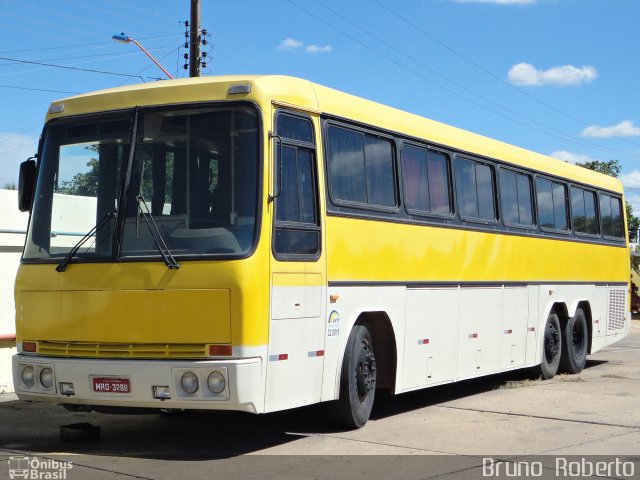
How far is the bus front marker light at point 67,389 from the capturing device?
916cm

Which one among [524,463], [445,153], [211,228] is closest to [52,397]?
[211,228]

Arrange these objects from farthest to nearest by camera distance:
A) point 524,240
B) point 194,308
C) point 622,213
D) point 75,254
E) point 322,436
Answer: point 622,213, point 524,240, point 322,436, point 75,254, point 194,308

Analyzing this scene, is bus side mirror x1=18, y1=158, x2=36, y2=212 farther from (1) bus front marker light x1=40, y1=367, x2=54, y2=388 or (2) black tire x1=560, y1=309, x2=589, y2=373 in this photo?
(2) black tire x1=560, y1=309, x2=589, y2=373

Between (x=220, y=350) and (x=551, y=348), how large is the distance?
897 centimetres

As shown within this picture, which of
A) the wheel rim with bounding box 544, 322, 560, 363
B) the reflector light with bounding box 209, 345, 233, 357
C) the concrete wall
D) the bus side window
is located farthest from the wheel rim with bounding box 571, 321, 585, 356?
the reflector light with bounding box 209, 345, 233, 357

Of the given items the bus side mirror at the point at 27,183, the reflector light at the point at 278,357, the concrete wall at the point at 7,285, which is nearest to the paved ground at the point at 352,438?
the concrete wall at the point at 7,285

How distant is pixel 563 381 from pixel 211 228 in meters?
8.69

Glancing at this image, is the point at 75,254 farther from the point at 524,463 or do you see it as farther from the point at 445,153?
the point at 445,153

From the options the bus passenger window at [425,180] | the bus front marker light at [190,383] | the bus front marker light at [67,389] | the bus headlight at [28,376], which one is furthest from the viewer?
the bus passenger window at [425,180]

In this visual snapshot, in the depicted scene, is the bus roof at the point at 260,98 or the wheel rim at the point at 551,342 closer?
the bus roof at the point at 260,98

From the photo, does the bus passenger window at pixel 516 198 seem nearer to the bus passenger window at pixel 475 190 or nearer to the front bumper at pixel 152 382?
the bus passenger window at pixel 475 190

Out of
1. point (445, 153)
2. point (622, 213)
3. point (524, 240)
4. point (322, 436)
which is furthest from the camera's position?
point (622, 213)

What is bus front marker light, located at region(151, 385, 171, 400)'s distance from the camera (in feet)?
28.6

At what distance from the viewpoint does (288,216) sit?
939cm
